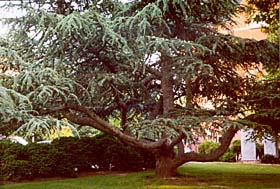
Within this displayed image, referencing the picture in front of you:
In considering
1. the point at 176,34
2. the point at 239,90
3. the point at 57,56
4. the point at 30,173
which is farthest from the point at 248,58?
the point at 30,173

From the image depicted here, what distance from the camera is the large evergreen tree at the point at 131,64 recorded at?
6797mm

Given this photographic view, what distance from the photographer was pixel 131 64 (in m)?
7.57

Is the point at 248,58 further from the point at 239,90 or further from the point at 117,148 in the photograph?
the point at 117,148

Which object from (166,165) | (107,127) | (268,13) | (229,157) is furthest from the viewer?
(229,157)

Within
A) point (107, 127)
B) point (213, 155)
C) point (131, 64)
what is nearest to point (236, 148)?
point (213, 155)

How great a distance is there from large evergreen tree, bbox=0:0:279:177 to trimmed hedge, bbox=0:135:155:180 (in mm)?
1472

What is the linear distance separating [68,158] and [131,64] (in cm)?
324

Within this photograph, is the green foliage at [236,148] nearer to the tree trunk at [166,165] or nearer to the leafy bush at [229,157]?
the leafy bush at [229,157]

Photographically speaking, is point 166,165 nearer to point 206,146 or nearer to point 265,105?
point 265,105

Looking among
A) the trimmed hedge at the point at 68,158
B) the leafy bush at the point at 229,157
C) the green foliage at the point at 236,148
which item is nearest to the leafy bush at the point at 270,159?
the leafy bush at the point at 229,157

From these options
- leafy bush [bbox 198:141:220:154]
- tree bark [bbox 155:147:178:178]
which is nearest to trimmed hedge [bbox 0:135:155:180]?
tree bark [bbox 155:147:178:178]

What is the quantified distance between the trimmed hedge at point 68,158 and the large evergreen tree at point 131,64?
1472 millimetres

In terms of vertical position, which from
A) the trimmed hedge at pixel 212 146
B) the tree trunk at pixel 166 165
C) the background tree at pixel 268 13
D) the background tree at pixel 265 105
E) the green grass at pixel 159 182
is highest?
the background tree at pixel 268 13

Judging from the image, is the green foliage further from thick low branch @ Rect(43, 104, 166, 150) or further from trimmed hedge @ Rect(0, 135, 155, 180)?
thick low branch @ Rect(43, 104, 166, 150)
